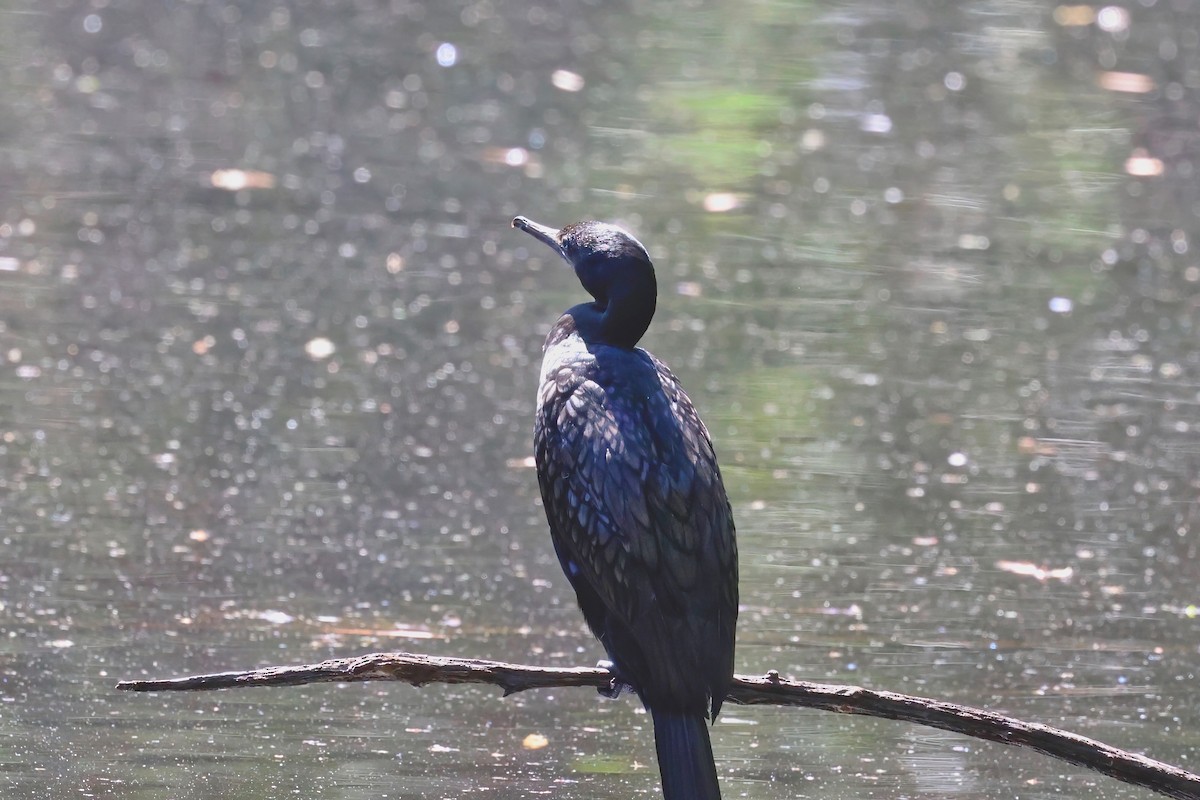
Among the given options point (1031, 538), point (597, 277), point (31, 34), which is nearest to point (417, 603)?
point (597, 277)

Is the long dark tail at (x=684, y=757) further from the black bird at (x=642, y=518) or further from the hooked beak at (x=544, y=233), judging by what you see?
the hooked beak at (x=544, y=233)

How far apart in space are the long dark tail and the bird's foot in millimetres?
152

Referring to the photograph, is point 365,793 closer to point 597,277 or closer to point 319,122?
point 597,277

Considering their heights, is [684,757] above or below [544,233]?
below

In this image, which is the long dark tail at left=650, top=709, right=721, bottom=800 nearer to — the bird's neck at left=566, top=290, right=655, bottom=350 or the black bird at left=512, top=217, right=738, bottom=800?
the black bird at left=512, top=217, right=738, bottom=800

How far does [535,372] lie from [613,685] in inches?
109

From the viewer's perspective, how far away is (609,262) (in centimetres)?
383

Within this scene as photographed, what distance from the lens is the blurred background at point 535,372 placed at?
13.8 ft

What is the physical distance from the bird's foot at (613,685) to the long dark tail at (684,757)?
0.50ft

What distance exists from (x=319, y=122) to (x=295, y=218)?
1.31m

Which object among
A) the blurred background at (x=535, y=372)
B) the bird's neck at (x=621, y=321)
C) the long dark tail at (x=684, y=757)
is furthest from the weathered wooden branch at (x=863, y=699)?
the bird's neck at (x=621, y=321)

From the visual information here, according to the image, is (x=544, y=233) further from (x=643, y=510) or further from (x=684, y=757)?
(x=684, y=757)

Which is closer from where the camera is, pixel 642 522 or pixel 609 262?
pixel 642 522

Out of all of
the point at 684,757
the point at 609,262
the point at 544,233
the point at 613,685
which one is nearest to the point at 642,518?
the point at 613,685
